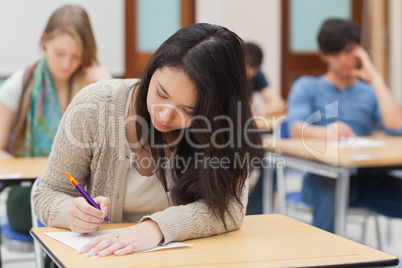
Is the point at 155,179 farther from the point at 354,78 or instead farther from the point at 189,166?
the point at 354,78

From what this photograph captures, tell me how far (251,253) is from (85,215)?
411 mm

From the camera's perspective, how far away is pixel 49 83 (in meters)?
3.00

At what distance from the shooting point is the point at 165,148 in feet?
5.87

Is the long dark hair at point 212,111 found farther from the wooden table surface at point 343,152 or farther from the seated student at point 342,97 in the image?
the seated student at point 342,97

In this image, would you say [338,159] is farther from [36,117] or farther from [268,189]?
[36,117]

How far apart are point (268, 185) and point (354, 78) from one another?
84 cm

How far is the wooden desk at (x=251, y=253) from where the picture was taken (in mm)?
1355

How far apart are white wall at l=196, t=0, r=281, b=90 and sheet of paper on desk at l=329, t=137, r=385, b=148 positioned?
2.78 m

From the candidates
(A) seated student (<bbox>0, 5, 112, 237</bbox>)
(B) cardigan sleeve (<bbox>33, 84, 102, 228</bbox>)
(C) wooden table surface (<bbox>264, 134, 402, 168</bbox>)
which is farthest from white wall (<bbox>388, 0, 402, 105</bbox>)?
(B) cardigan sleeve (<bbox>33, 84, 102, 228</bbox>)

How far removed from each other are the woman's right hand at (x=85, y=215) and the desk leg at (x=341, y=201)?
5.30 ft

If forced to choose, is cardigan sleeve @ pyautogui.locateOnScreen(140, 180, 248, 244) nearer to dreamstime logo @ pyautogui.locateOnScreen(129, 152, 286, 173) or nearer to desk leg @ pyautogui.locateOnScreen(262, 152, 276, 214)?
dreamstime logo @ pyautogui.locateOnScreen(129, 152, 286, 173)

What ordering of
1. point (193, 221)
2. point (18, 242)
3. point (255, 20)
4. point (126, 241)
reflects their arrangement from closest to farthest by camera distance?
point (126, 241) → point (193, 221) → point (18, 242) → point (255, 20)

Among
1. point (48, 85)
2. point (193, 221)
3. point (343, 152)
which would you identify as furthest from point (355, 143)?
point (193, 221)

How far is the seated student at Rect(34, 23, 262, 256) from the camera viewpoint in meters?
1.56
